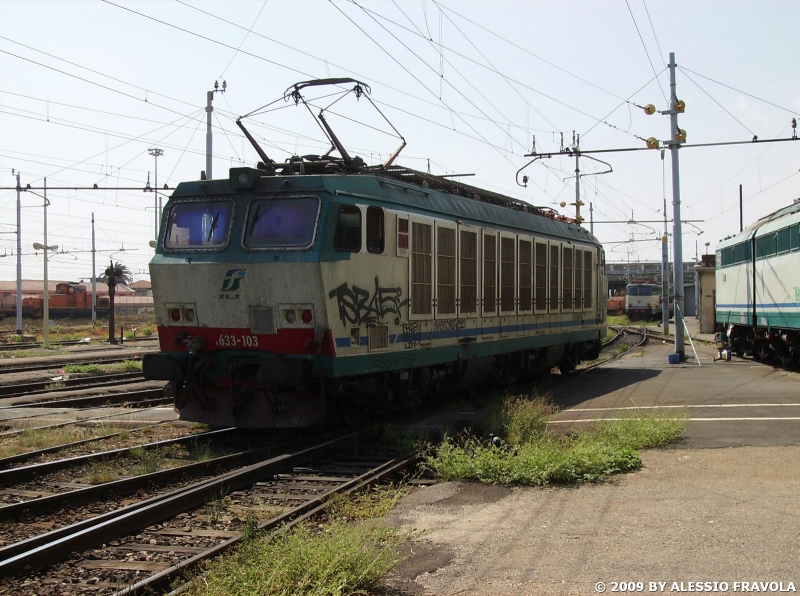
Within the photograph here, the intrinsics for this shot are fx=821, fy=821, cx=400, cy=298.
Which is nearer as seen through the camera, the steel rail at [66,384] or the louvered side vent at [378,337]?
the louvered side vent at [378,337]

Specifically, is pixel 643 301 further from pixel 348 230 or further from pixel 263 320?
pixel 263 320

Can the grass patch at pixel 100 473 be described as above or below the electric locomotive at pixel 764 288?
below

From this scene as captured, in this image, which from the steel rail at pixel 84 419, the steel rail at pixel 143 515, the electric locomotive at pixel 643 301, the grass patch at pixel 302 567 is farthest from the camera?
the electric locomotive at pixel 643 301

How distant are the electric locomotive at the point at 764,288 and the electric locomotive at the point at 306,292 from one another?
9641mm

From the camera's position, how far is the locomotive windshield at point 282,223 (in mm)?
9938

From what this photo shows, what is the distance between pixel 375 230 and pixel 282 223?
3.99ft

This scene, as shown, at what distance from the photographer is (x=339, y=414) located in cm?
1070

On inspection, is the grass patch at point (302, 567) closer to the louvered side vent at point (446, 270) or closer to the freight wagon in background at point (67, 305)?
the louvered side vent at point (446, 270)

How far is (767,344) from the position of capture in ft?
70.4

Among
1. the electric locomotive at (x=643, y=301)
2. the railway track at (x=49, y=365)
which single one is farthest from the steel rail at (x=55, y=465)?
the electric locomotive at (x=643, y=301)

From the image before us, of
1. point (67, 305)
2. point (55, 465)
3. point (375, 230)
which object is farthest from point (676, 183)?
point (67, 305)

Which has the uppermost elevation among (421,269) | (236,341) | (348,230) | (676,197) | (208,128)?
(208,128)

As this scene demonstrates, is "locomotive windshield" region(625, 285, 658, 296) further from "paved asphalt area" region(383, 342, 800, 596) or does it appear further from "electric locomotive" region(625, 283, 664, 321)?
"paved asphalt area" region(383, 342, 800, 596)

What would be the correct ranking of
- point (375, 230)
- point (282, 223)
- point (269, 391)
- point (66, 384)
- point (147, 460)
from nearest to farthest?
point (147, 460) → point (269, 391) → point (282, 223) → point (375, 230) → point (66, 384)
